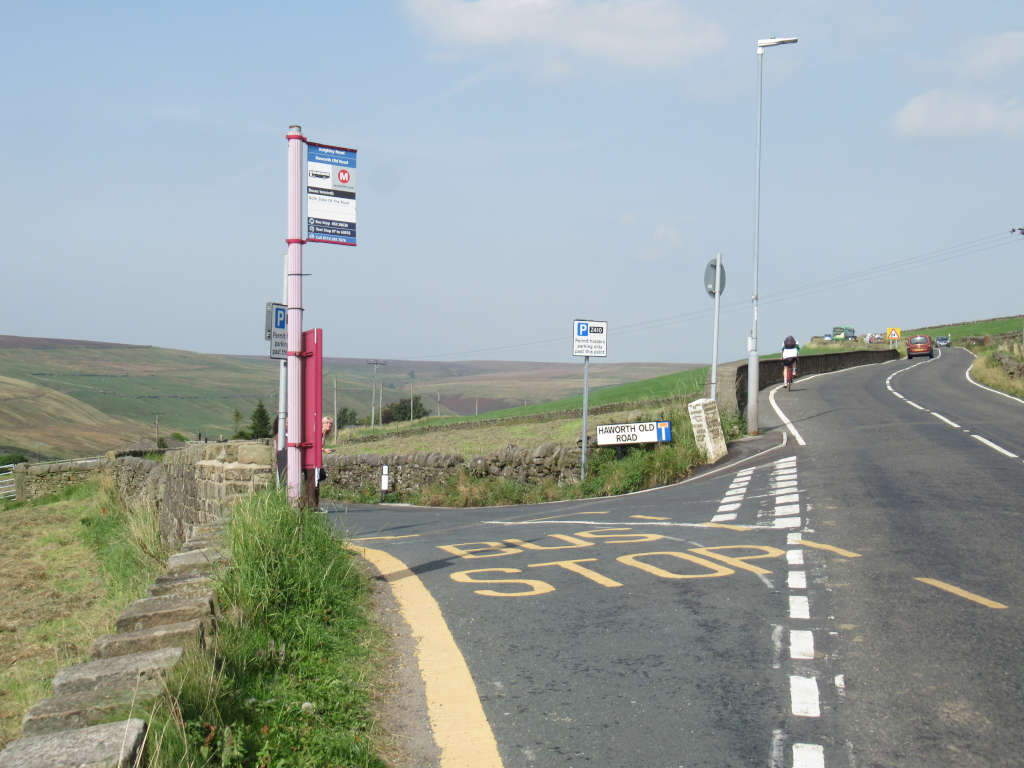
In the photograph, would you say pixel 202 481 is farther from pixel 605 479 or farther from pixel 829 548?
pixel 605 479

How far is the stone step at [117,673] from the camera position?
3.84 metres

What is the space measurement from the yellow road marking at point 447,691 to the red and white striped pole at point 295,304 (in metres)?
1.47

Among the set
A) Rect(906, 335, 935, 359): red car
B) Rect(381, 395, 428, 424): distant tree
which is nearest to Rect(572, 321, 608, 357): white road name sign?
Rect(906, 335, 935, 359): red car

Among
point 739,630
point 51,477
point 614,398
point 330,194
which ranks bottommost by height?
point 51,477

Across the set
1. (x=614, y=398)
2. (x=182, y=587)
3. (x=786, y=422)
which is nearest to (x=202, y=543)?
(x=182, y=587)

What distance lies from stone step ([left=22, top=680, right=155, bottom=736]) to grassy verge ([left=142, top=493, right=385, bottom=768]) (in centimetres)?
13

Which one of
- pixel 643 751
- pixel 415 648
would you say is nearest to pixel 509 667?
pixel 415 648

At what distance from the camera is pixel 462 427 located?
53.7 m

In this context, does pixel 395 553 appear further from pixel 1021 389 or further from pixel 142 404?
pixel 142 404

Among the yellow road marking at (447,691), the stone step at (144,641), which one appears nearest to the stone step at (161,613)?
the stone step at (144,641)

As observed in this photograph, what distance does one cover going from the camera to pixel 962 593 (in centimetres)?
636

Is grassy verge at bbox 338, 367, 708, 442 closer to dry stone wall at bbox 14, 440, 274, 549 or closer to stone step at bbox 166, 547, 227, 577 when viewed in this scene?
dry stone wall at bbox 14, 440, 274, 549

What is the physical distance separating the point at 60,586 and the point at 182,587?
832cm

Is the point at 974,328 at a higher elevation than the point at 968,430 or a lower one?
higher
